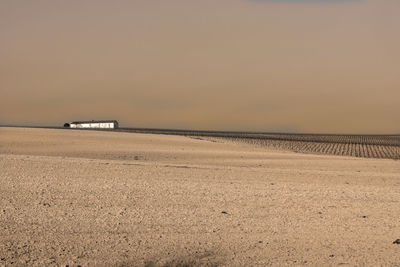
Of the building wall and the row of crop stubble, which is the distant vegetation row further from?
the building wall

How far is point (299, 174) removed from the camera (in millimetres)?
14305

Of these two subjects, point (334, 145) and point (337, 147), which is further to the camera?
point (334, 145)

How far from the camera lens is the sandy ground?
615 cm

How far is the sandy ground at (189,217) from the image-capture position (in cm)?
615

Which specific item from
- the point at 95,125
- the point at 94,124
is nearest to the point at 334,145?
the point at 95,125

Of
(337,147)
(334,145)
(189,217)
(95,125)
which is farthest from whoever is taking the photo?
(95,125)

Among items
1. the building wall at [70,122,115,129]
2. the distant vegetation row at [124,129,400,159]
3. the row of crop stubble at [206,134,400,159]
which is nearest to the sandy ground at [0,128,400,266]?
the row of crop stubble at [206,134,400,159]

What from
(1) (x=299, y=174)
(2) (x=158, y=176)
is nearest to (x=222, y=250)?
(2) (x=158, y=176)

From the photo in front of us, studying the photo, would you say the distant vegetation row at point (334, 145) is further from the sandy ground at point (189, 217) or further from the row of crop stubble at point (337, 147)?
the sandy ground at point (189, 217)

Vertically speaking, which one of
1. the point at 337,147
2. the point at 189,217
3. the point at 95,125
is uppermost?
the point at 95,125

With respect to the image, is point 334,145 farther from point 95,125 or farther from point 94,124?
point 94,124

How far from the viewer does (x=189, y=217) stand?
7.92 metres

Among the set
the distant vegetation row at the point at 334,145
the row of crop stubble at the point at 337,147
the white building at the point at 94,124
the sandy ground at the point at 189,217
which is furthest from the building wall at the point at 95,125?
the sandy ground at the point at 189,217

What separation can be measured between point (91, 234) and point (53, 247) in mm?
640
